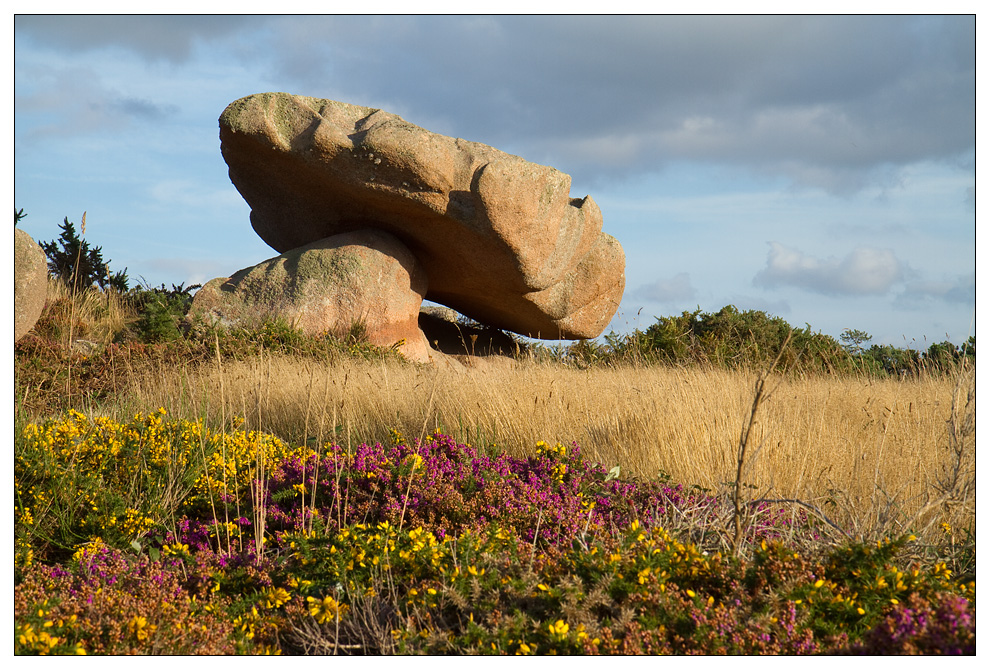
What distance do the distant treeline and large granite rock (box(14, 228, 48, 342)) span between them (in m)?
6.96

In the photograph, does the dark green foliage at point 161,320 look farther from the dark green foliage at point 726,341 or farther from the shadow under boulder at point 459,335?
the dark green foliage at point 726,341

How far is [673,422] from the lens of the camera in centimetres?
499

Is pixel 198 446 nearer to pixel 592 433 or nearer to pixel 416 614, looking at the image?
pixel 416 614

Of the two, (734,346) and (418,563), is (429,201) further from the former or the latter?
(418,563)

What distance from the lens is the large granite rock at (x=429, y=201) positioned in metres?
9.86

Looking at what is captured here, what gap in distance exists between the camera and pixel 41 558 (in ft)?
12.3

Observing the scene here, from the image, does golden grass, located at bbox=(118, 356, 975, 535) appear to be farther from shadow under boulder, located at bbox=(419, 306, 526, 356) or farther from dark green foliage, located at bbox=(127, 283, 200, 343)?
shadow under boulder, located at bbox=(419, 306, 526, 356)

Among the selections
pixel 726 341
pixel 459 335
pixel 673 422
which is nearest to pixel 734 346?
pixel 726 341

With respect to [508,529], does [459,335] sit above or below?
above

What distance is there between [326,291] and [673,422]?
6336 millimetres

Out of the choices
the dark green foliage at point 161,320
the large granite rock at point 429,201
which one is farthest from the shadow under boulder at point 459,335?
the dark green foliage at point 161,320

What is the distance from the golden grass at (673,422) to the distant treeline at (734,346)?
3.64 metres

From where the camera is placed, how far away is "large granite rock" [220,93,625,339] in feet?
32.3
